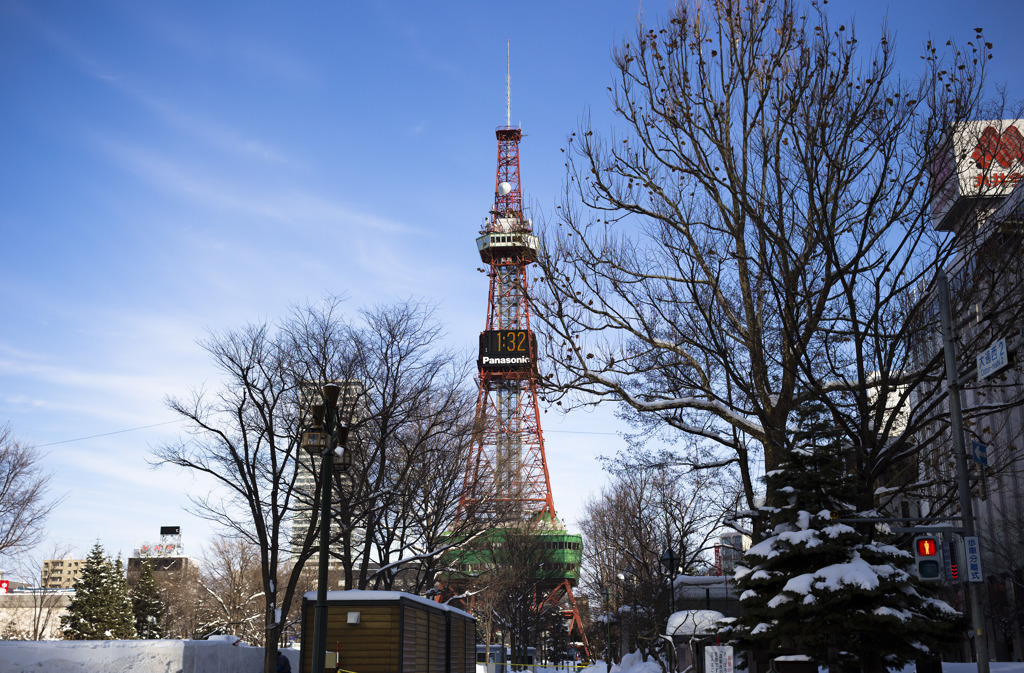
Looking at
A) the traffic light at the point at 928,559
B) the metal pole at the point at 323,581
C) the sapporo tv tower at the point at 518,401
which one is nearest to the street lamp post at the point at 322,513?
the metal pole at the point at 323,581

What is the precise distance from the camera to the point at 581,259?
53.1 ft

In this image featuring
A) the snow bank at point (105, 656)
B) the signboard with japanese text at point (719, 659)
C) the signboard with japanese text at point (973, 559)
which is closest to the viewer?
the signboard with japanese text at point (973, 559)

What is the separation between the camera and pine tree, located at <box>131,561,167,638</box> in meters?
53.2

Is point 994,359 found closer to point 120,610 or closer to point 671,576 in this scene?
point 671,576

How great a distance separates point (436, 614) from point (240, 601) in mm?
36746

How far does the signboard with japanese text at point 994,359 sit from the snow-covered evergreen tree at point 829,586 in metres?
2.91

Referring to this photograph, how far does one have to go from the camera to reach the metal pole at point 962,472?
34.4 feet

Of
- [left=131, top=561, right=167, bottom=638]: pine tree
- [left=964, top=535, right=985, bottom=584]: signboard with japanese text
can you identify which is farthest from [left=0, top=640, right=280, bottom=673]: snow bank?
[left=131, top=561, right=167, bottom=638]: pine tree

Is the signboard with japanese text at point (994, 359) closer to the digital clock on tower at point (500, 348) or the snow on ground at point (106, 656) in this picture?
the snow on ground at point (106, 656)

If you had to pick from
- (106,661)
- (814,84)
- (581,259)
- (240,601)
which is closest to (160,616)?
(240,601)

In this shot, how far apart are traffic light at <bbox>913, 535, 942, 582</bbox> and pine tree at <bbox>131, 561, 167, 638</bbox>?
52.0 meters

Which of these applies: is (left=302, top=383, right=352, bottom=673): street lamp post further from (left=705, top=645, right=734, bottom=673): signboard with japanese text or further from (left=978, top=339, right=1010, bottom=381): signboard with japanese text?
(left=978, top=339, right=1010, bottom=381): signboard with japanese text

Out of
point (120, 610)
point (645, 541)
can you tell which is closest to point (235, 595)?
point (120, 610)

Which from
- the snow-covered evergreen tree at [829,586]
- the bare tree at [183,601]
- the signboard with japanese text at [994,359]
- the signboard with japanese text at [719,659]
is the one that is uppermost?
the signboard with japanese text at [994,359]
